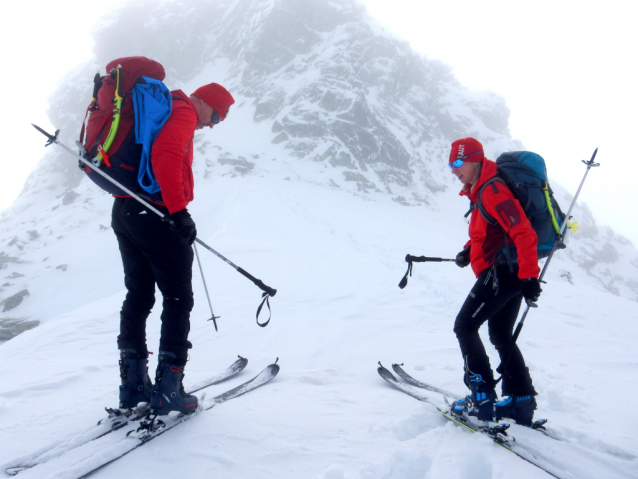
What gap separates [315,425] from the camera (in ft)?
8.21

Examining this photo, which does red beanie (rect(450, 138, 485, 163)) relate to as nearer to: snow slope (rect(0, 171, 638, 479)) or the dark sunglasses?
the dark sunglasses

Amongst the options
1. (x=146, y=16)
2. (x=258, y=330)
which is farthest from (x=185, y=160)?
(x=146, y=16)

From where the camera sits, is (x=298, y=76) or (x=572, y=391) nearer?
(x=572, y=391)

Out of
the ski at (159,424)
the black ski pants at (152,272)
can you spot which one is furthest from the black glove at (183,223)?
the ski at (159,424)

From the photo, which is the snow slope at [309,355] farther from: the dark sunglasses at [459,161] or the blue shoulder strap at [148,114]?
the dark sunglasses at [459,161]

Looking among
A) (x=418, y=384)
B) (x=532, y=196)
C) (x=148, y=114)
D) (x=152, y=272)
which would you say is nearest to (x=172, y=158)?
(x=148, y=114)

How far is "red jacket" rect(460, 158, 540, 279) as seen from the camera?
246 cm

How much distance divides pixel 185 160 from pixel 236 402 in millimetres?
1934

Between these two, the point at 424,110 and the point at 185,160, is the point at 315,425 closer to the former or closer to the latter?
the point at 185,160

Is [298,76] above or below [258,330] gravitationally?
above

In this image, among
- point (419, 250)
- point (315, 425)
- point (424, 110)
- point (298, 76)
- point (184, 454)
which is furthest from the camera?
point (424, 110)

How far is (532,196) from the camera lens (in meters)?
2.66

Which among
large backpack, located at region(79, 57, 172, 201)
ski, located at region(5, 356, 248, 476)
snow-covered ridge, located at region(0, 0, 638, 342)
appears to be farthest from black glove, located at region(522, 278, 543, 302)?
snow-covered ridge, located at region(0, 0, 638, 342)

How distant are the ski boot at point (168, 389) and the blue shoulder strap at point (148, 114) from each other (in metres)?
1.21
